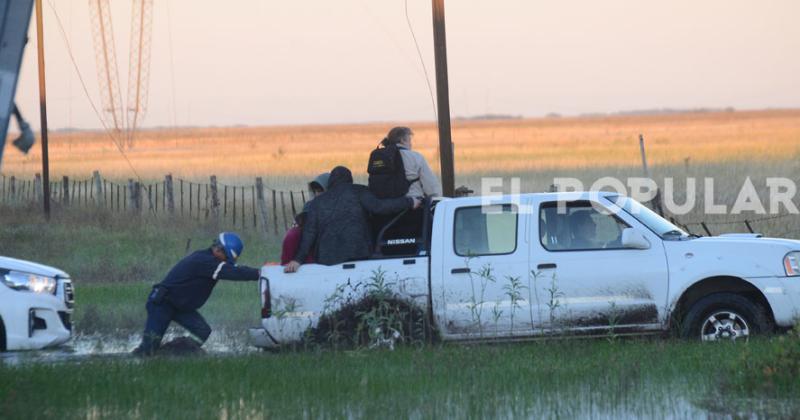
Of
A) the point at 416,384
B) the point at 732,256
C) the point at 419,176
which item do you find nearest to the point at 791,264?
the point at 732,256

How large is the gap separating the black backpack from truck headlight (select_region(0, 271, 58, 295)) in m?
3.39

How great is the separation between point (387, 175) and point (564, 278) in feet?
6.99

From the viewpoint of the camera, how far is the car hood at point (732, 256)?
38.2ft

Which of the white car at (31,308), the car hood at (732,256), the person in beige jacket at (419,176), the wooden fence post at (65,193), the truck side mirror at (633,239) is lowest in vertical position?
the white car at (31,308)

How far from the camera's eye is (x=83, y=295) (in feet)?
63.5

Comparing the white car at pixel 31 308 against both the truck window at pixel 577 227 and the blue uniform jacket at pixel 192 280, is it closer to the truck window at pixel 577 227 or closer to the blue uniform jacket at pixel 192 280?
the blue uniform jacket at pixel 192 280

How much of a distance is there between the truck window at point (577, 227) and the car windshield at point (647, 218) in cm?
18

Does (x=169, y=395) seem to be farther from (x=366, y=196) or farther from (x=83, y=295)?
(x=83, y=295)

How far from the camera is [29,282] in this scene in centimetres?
1289

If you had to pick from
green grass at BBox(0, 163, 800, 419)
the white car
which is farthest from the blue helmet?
the white car

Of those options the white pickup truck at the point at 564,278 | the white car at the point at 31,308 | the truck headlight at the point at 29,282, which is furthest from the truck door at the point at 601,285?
the truck headlight at the point at 29,282

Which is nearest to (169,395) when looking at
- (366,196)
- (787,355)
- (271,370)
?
(271,370)

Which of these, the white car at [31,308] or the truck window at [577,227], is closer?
the truck window at [577,227]

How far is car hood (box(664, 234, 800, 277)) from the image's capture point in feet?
38.2
